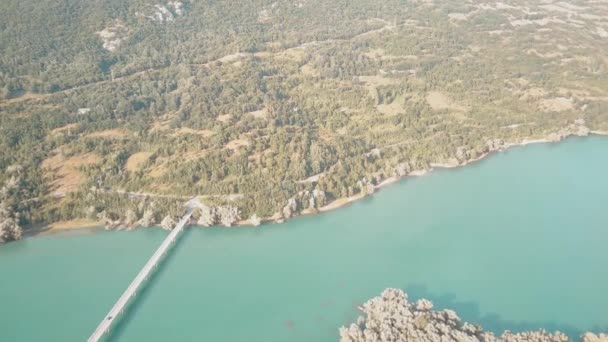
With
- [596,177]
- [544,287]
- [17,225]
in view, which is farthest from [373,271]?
[596,177]

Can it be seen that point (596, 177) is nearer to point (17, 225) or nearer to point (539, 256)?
point (539, 256)

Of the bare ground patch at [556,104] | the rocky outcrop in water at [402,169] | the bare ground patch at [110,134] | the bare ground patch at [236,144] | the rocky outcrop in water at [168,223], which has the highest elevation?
the bare ground patch at [110,134]

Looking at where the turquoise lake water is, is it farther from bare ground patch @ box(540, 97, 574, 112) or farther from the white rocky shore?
bare ground patch @ box(540, 97, 574, 112)

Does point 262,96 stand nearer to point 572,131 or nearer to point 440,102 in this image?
point 440,102

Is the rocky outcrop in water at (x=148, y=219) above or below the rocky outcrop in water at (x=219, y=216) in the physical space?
above

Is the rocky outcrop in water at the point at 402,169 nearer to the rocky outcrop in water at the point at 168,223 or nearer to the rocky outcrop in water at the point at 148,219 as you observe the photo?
the rocky outcrop in water at the point at 168,223

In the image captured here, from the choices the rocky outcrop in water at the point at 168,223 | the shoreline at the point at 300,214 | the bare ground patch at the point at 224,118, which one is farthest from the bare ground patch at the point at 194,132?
the shoreline at the point at 300,214

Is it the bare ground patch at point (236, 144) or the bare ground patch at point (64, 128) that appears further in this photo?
the bare ground patch at point (64, 128)
